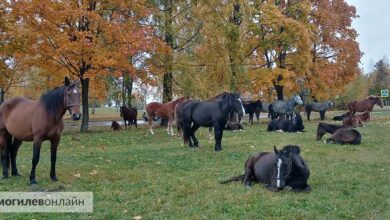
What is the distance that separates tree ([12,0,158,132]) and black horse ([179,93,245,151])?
7995 mm

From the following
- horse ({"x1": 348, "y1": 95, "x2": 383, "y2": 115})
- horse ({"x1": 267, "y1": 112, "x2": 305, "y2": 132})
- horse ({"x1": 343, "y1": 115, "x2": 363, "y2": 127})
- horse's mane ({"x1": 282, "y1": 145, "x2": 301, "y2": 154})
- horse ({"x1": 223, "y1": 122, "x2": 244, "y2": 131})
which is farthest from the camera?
horse ({"x1": 348, "y1": 95, "x2": 383, "y2": 115})

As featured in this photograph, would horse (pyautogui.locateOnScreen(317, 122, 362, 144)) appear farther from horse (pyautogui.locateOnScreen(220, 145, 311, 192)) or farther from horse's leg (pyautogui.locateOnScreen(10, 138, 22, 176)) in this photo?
horse's leg (pyautogui.locateOnScreen(10, 138, 22, 176))

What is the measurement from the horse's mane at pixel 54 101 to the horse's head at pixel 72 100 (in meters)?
0.18

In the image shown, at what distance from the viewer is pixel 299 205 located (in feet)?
24.5

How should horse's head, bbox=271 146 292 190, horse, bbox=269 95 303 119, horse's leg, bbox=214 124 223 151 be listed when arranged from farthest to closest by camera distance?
horse, bbox=269 95 303 119 < horse's leg, bbox=214 124 223 151 < horse's head, bbox=271 146 292 190

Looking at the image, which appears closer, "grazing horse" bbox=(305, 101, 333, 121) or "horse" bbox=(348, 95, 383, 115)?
"horse" bbox=(348, 95, 383, 115)

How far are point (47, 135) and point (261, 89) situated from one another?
85.4 feet

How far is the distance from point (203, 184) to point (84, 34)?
15.7 m

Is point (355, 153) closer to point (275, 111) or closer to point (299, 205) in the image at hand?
point (299, 205)

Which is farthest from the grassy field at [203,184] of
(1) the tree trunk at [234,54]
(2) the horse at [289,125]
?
(1) the tree trunk at [234,54]

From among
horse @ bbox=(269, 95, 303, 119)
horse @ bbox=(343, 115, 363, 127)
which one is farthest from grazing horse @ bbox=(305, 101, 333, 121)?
horse @ bbox=(343, 115, 363, 127)

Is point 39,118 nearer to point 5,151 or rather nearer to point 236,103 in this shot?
point 5,151

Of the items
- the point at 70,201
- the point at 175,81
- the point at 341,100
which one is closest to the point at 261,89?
the point at 175,81

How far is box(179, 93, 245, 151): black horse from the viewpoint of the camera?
50.3 ft
